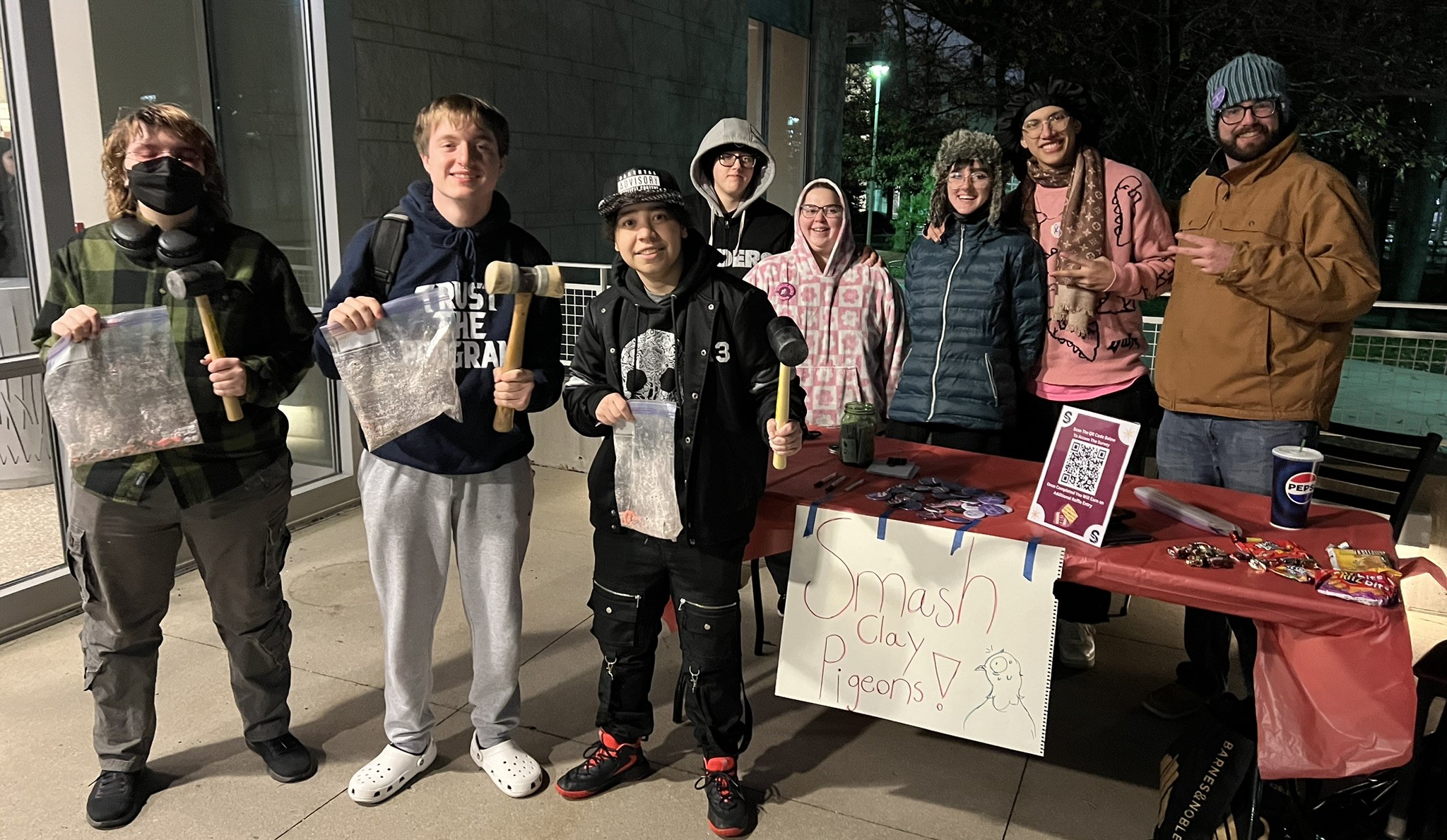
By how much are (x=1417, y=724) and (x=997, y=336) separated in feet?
4.88

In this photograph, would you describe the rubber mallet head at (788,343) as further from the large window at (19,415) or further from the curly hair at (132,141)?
the large window at (19,415)

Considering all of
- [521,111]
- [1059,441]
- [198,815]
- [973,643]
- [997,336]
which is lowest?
[198,815]

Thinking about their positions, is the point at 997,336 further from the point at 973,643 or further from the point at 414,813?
the point at 414,813

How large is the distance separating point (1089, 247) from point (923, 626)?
4.66ft

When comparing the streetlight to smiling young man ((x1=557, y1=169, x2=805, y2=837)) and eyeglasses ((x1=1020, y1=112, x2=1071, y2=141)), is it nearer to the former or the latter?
eyeglasses ((x1=1020, y1=112, x2=1071, y2=141))

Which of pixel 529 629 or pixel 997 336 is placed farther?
pixel 529 629

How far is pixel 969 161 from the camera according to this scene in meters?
2.95

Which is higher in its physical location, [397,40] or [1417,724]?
[397,40]

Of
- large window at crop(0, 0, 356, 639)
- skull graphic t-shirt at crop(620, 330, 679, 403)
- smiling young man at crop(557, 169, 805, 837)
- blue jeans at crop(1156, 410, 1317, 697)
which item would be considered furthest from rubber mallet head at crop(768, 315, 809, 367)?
large window at crop(0, 0, 356, 639)

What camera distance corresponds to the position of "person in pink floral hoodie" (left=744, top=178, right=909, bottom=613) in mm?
3186

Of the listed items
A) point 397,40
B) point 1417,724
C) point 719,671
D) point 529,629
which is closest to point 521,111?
point 397,40

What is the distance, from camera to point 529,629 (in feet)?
12.5

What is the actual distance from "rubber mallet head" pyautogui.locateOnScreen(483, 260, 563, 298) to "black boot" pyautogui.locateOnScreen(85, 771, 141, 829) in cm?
172

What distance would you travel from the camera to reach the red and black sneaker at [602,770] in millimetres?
2635
